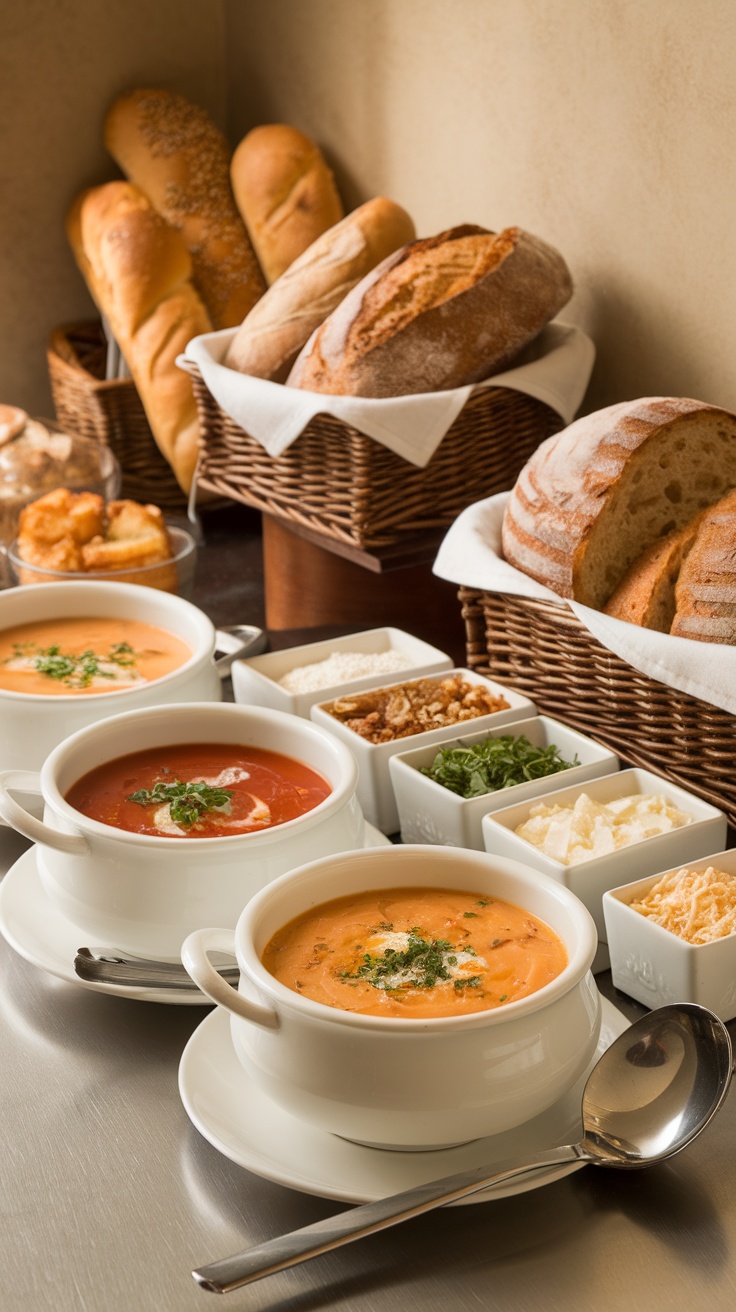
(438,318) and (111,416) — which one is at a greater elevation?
(438,318)

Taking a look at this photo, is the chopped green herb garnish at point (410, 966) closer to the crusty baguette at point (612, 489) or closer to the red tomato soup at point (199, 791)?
the red tomato soup at point (199, 791)

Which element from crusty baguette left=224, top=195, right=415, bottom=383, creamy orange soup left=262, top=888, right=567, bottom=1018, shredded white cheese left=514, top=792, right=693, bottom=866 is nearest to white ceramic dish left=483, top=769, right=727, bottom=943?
shredded white cheese left=514, top=792, right=693, bottom=866

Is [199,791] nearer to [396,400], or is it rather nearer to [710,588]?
[710,588]

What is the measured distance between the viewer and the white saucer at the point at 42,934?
2.73 feet

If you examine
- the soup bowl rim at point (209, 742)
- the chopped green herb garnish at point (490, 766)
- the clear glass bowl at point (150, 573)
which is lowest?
the clear glass bowl at point (150, 573)

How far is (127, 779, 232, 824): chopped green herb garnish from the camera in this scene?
0.89 meters

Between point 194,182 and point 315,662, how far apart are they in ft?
4.39

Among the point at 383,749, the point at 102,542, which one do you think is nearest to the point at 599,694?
the point at 383,749

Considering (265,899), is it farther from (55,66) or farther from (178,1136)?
(55,66)

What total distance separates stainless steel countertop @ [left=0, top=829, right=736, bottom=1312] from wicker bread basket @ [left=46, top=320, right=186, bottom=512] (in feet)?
5.37

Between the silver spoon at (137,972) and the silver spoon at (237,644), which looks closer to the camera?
the silver spoon at (137,972)

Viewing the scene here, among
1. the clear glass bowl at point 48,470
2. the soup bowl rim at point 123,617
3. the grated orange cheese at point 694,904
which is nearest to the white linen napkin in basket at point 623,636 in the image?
the grated orange cheese at point 694,904

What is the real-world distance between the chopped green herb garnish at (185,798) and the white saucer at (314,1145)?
17 cm

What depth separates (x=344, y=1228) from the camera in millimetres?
629
